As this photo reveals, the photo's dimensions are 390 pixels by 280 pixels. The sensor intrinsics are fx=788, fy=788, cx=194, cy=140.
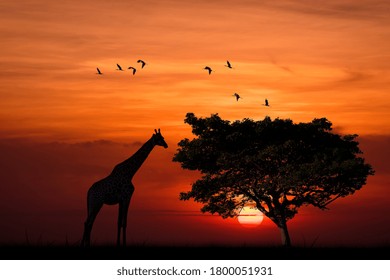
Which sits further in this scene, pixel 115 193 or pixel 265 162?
pixel 265 162

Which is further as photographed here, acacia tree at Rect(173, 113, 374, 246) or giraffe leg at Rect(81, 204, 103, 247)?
acacia tree at Rect(173, 113, 374, 246)

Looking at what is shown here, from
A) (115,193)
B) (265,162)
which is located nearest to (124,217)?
(115,193)

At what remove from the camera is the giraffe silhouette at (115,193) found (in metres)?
37.4

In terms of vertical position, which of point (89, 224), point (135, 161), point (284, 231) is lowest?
point (89, 224)

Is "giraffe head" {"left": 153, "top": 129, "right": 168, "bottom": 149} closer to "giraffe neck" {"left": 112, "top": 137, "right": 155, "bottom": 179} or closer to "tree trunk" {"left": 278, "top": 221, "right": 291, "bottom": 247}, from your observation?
→ "giraffe neck" {"left": 112, "top": 137, "right": 155, "bottom": 179}

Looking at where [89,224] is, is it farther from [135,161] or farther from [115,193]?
[135,161]

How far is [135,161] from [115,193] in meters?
2.40

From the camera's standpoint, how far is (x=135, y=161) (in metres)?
39.6

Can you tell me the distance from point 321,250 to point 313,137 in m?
15.6

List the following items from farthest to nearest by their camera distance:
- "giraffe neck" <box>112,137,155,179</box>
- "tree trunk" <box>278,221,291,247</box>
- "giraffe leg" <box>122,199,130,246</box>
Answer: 1. "tree trunk" <box>278,221,291,247</box>
2. "giraffe neck" <box>112,137,155,179</box>
3. "giraffe leg" <box>122,199,130,246</box>

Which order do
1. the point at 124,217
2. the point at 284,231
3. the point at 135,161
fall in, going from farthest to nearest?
the point at 284,231
the point at 135,161
the point at 124,217

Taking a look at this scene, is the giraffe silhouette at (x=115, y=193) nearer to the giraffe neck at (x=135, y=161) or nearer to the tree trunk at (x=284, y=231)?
the giraffe neck at (x=135, y=161)

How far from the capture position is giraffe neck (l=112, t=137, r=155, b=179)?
39044mm

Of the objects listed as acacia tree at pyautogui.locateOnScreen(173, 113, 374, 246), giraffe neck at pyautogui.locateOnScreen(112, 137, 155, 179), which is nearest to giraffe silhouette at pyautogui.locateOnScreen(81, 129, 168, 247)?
giraffe neck at pyautogui.locateOnScreen(112, 137, 155, 179)
